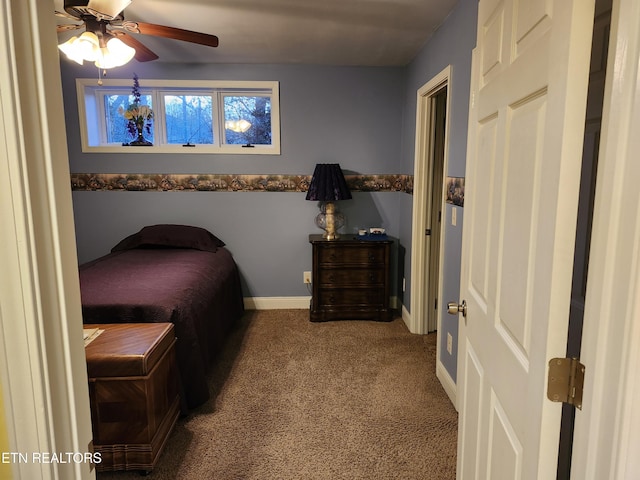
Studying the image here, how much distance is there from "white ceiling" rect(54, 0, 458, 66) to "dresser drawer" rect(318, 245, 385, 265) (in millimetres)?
1653

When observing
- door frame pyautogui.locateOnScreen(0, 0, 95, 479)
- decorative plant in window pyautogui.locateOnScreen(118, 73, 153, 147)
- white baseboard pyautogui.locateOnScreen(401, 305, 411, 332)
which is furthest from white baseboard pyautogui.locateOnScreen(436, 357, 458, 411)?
decorative plant in window pyautogui.locateOnScreen(118, 73, 153, 147)

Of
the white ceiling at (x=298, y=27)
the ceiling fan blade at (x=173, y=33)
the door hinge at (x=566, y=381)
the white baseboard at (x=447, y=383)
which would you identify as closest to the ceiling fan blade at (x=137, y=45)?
the ceiling fan blade at (x=173, y=33)

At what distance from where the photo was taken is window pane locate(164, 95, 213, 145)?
12.5 ft

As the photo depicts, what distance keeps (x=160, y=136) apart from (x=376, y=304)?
8.54 ft

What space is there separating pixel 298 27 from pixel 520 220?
7.98 ft

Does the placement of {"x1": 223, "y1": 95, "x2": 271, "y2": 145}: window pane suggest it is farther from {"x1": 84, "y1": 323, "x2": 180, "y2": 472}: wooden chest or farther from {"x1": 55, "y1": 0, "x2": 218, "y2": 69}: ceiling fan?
{"x1": 84, "y1": 323, "x2": 180, "y2": 472}: wooden chest

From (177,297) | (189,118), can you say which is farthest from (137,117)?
(177,297)

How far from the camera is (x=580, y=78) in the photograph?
0.65 m

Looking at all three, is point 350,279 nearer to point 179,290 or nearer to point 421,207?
point 421,207

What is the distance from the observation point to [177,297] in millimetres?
2311

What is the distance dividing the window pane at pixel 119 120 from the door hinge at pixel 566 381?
12.8ft

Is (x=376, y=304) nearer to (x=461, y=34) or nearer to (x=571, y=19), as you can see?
(x=461, y=34)

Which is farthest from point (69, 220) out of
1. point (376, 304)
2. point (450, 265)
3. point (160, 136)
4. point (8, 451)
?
point (160, 136)

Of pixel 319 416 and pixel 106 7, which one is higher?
pixel 106 7
